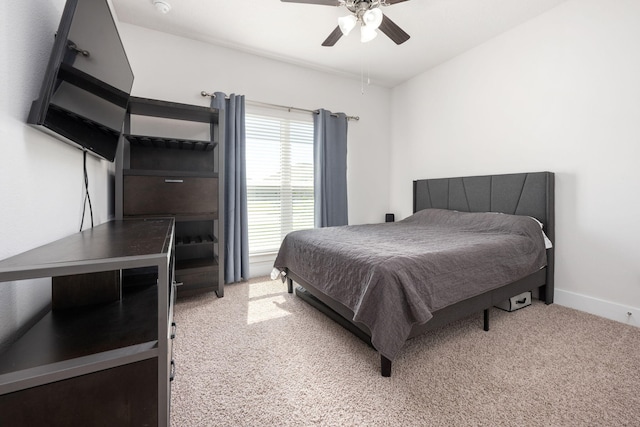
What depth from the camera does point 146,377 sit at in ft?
2.39

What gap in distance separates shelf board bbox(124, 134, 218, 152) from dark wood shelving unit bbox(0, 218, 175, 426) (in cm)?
182

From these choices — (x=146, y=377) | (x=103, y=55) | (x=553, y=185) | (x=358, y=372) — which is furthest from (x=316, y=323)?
(x=553, y=185)

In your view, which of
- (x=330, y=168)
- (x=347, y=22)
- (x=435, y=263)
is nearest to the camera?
(x=435, y=263)

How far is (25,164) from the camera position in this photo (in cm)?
91

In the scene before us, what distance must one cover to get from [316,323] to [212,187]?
161cm

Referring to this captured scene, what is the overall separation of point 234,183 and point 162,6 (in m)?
1.72

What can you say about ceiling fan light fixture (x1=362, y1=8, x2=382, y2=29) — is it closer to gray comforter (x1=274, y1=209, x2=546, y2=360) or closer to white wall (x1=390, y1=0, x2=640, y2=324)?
gray comforter (x1=274, y1=209, x2=546, y2=360)

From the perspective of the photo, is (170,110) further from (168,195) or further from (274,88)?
(274,88)

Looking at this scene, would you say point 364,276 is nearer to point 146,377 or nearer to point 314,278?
point 314,278

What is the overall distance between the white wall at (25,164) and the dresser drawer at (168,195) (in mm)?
1115

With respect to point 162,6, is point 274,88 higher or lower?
lower

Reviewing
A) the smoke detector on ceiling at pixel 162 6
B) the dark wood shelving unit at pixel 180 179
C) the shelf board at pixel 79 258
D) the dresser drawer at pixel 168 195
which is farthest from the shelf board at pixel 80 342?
the smoke detector on ceiling at pixel 162 6

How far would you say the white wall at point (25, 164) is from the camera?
0.79 m

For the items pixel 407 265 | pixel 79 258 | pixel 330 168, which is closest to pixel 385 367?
pixel 407 265
